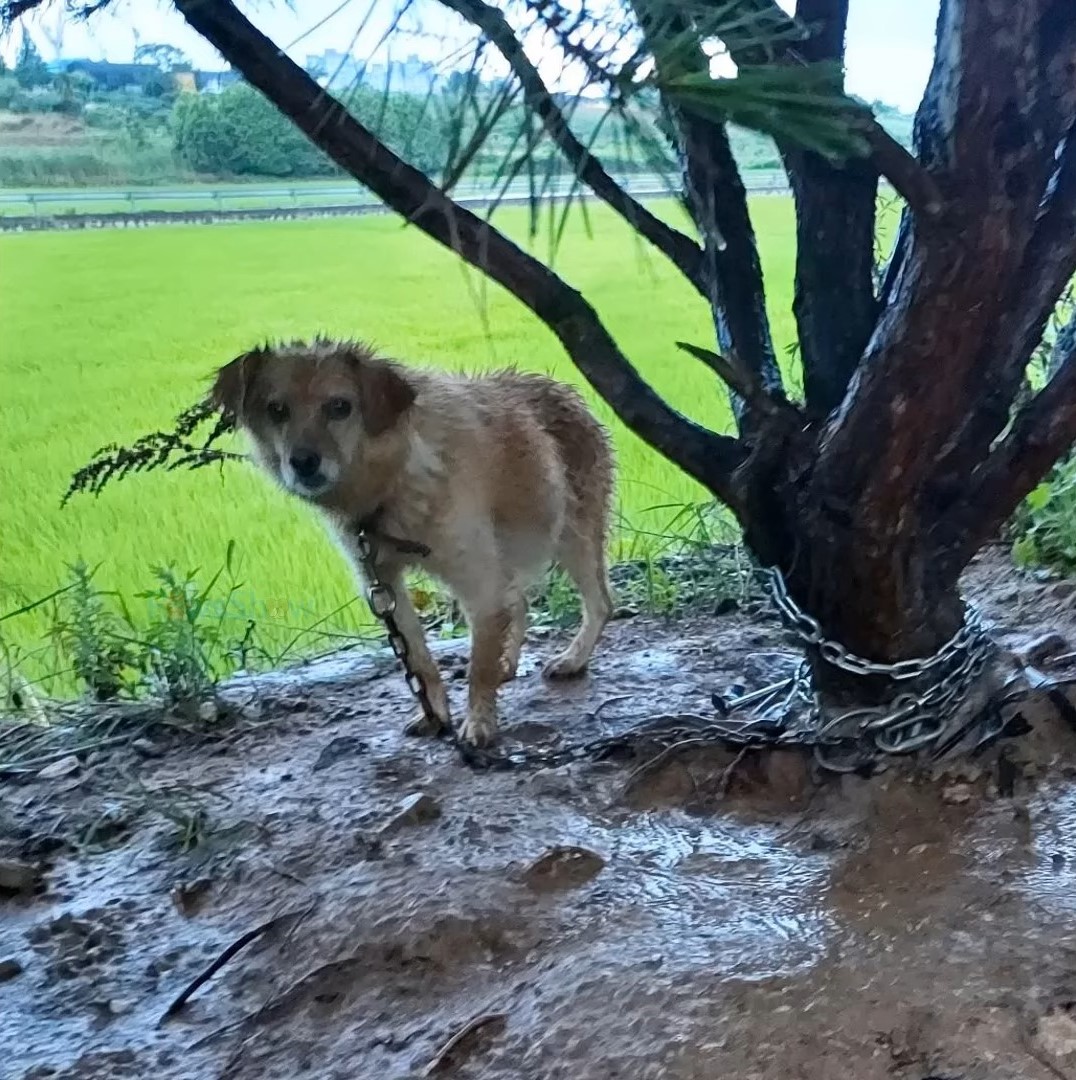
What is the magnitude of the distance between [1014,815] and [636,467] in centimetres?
197

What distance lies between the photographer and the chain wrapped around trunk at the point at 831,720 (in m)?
1.99

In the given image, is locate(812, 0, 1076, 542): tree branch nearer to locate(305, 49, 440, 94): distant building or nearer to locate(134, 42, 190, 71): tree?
locate(305, 49, 440, 94): distant building

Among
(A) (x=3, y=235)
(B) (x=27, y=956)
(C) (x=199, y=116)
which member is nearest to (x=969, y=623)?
(B) (x=27, y=956)

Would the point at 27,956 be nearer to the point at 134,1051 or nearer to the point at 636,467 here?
the point at 134,1051

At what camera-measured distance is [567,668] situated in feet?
9.12

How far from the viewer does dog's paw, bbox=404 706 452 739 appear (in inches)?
97.3

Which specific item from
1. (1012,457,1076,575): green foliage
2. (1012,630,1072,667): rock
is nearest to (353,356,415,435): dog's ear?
(1012,630,1072,667): rock

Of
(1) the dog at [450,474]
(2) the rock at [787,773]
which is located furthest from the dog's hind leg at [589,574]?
(2) the rock at [787,773]

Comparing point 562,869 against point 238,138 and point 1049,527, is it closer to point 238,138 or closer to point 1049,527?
point 238,138

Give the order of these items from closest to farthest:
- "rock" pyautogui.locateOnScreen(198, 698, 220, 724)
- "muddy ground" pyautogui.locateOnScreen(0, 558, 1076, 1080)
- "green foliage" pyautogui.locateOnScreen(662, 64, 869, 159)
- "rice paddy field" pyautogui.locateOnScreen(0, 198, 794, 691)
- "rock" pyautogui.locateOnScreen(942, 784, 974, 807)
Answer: "green foliage" pyautogui.locateOnScreen(662, 64, 869, 159), "muddy ground" pyautogui.locateOnScreen(0, 558, 1076, 1080), "rock" pyautogui.locateOnScreen(942, 784, 974, 807), "rock" pyautogui.locateOnScreen(198, 698, 220, 724), "rice paddy field" pyautogui.locateOnScreen(0, 198, 794, 691)

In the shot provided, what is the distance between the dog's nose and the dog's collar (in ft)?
0.68

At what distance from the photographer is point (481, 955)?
1.67 metres

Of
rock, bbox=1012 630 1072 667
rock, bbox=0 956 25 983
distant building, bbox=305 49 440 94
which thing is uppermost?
distant building, bbox=305 49 440 94

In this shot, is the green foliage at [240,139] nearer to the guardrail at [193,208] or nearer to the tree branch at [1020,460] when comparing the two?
the guardrail at [193,208]
